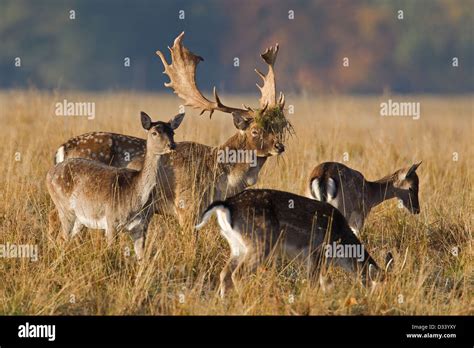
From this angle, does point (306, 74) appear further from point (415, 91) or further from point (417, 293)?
point (417, 293)

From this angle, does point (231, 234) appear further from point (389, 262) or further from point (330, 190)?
point (330, 190)

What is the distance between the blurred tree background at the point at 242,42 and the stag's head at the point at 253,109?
43.8m

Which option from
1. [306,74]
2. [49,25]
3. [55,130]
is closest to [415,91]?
[306,74]

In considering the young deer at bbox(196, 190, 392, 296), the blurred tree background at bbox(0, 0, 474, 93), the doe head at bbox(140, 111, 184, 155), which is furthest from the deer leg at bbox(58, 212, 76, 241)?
the blurred tree background at bbox(0, 0, 474, 93)

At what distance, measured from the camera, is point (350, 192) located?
9992 millimetres

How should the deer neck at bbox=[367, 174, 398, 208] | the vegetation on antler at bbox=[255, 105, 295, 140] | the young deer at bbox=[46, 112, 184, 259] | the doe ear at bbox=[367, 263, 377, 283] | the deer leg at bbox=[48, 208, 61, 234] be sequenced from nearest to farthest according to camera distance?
the doe ear at bbox=[367, 263, 377, 283]
the young deer at bbox=[46, 112, 184, 259]
the deer leg at bbox=[48, 208, 61, 234]
the vegetation on antler at bbox=[255, 105, 295, 140]
the deer neck at bbox=[367, 174, 398, 208]

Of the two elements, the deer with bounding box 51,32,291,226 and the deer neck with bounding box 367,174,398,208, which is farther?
the deer neck with bounding box 367,174,398,208

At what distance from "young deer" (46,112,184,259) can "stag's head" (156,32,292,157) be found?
110 cm

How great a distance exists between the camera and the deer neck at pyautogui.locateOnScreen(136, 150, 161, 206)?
350 inches

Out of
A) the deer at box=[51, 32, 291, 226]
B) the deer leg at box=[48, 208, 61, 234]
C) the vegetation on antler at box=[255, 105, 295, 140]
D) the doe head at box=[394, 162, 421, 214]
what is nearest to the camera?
the deer leg at box=[48, 208, 61, 234]

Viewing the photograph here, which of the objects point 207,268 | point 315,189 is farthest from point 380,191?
point 207,268

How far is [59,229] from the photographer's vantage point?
31.0 feet

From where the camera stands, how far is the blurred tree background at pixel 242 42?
2298 inches

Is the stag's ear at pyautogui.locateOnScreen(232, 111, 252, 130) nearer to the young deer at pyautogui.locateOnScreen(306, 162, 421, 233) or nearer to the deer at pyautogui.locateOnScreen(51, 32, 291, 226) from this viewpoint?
the deer at pyautogui.locateOnScreen(51, 32, 291, 226)
